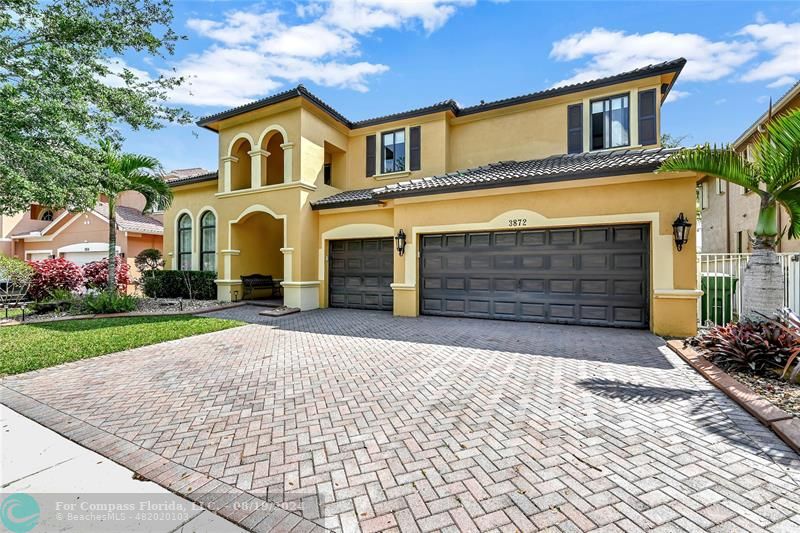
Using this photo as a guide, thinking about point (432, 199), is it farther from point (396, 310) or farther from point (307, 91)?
point (307, 91)

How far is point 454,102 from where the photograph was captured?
41.9ft

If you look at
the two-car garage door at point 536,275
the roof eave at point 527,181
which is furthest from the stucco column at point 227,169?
the two-car garage door at point 536,275

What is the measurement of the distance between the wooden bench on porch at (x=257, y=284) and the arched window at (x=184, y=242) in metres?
4.01

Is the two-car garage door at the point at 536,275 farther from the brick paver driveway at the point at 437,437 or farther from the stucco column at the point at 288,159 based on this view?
the stucco column at the point at 288,159

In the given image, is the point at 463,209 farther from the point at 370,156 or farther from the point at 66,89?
the point at 66,89

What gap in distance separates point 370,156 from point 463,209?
20.1ft

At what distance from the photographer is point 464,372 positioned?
211 inches

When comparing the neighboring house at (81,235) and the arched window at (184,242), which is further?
the neighboring house at (81,235)

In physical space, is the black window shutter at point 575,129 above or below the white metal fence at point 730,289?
above

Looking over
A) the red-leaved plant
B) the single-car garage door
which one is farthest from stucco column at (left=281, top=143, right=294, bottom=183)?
the red-leaved plant

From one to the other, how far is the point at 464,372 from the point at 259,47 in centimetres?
1121

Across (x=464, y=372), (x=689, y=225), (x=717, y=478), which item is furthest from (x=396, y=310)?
(x=717, y=478)

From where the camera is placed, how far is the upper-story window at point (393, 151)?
1388 centimetres

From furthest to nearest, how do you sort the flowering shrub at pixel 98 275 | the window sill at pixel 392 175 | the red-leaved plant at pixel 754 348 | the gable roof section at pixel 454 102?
the flowering shrub at pixel 98 275 < the window sill at pixel 392 175 < the gable roof section at pixel 454 102 < the red-leaved plant at pixel 754 348
